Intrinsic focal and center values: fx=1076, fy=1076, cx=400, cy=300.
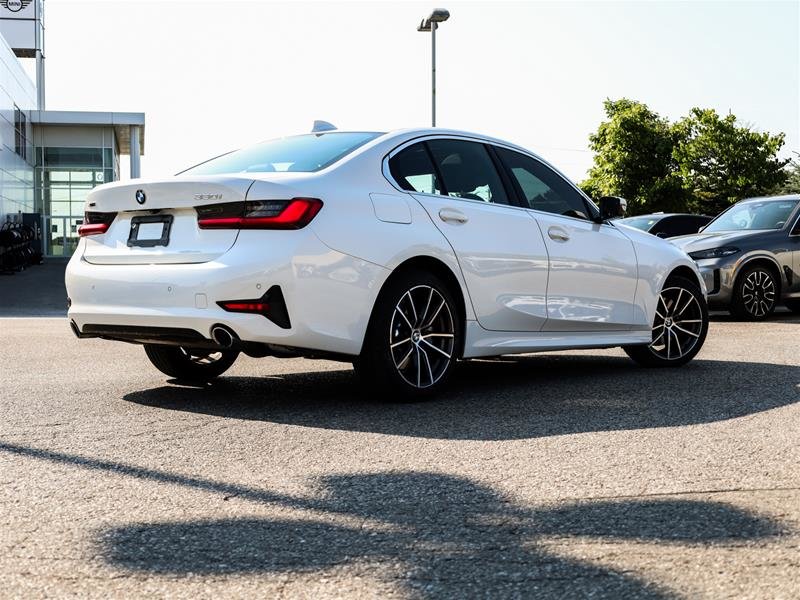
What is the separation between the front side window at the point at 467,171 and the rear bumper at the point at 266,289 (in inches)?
42.5

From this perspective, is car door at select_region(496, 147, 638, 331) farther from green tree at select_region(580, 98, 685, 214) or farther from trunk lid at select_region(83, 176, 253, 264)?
green tree at select_region(580, 98, 685, 214)

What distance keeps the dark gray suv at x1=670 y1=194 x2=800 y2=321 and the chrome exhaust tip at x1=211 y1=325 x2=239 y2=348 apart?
9624 millimetres

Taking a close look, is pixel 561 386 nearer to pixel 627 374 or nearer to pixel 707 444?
pixel 627 374

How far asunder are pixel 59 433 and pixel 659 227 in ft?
49.6

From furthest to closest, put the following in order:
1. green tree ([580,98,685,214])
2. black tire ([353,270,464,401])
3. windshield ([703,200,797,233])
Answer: green tree ([580,98,685,214]) < windshield ([703,200,797,233]) < black tire ([353,270,464,401])

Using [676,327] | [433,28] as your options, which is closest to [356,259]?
[676,327]

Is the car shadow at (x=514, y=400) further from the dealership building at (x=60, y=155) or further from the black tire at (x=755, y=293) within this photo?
the dealership building at (x=60, y=155)

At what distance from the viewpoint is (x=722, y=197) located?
63375mm

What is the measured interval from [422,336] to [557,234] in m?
1.51

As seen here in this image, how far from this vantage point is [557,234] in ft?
23.4

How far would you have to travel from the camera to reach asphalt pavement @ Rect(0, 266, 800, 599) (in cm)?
297

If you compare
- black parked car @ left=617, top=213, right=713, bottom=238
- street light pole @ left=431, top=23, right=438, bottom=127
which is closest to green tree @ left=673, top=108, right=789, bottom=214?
street light pole @ left=431, top=23, right=438, bottom=127

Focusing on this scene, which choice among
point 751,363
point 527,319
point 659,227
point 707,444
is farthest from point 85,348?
point 659,227

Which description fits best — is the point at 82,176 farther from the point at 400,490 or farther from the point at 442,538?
the point at 442,538
